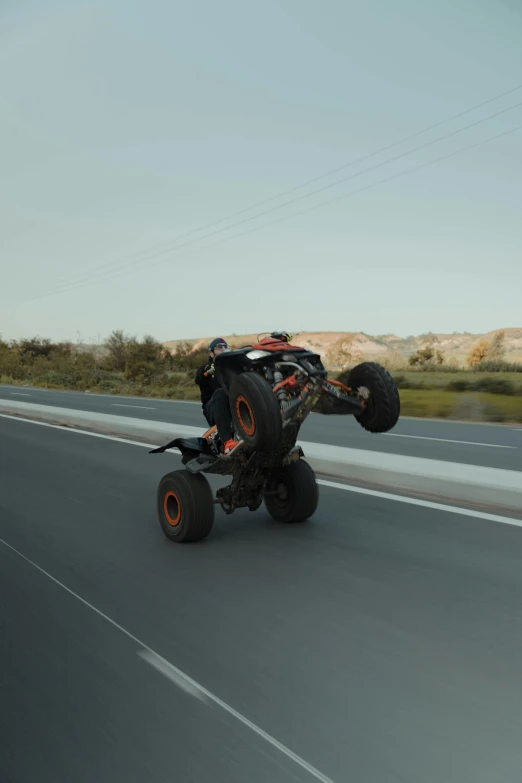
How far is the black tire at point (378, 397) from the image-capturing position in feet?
18.0

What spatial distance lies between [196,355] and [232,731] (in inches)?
1984

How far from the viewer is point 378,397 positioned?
551 cm

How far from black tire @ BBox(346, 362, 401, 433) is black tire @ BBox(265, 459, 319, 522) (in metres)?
1.29

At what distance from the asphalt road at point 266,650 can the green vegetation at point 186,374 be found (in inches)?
451

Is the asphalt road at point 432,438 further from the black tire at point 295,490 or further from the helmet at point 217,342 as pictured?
the helmet at point 217,342

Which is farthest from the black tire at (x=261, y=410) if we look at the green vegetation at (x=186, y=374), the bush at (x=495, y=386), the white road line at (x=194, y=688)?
the bush at (x=495, y=386)

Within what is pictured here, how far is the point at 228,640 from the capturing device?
4.23 meters

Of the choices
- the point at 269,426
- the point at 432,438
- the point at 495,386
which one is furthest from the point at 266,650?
the point at 495,386

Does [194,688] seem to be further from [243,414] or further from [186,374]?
[186,374]

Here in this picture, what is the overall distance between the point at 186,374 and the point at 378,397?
4264 cm

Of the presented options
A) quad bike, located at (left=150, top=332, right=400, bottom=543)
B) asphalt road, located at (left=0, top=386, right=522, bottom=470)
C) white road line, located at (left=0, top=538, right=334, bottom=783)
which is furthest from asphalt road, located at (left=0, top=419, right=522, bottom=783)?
asphalt road, located at (left=0, top=386, right=522, bottom=470)

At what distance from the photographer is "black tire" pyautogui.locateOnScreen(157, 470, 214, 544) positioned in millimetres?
6219

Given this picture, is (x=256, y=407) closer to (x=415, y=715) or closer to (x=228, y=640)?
(x=228, y=640)

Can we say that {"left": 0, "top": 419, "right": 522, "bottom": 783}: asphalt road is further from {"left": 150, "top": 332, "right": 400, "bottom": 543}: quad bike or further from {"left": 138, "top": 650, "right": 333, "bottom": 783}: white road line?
{"left": 150, "top": 332, "right": 400, "bottom": 543}: quad bike
